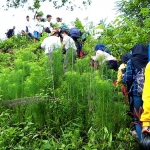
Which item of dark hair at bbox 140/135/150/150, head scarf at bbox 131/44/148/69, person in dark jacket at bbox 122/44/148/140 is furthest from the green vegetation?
dark hair at bbox 140/135/150/150

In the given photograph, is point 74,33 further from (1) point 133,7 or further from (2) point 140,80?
(2) point 140,80

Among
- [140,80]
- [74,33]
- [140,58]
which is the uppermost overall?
[74,33]

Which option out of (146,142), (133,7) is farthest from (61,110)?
(133,7)

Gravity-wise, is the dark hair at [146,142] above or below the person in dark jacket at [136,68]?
below

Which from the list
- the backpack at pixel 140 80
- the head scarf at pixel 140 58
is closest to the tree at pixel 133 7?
the head scarf at pixel 140 58

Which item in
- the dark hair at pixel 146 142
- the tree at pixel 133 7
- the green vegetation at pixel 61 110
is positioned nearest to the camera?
the dark hair at pixel 146 142

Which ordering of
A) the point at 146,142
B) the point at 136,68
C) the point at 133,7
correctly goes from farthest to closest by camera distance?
1. the point at 133,7
2. the point at 136,68
3. the point at 146,142

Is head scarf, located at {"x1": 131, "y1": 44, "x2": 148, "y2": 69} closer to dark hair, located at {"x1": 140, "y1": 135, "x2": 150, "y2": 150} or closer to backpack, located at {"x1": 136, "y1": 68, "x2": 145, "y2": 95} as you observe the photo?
backpack, located at {"x1": 136, "y1": 68, "x2": 145, "y2": 95}

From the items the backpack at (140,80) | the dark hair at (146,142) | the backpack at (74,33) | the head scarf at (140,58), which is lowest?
the dark hair at (146,142)

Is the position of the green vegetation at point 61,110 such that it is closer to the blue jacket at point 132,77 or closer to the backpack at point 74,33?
the blue jacket at point 132,77

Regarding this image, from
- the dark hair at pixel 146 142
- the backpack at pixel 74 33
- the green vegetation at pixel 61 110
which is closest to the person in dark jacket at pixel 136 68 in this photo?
the green vegetation at pixel 61 110

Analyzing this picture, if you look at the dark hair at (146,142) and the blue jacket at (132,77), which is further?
the blue jacket at (132,77)

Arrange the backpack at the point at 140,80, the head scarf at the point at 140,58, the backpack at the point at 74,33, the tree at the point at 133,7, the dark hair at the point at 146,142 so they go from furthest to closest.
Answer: the backpack at the point at 74,33 < the tree at the point at 133,7 < the head scarf at the point at 140,58 < the backpack at the point at 140,80 < the dark hair at the point at 146,142

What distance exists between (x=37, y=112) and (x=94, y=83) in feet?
2.75
